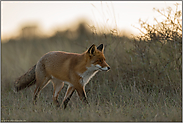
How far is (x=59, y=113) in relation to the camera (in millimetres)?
4855

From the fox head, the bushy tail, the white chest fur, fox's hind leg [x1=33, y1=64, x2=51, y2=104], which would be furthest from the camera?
the bushy tail

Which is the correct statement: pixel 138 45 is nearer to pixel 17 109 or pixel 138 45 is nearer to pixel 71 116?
pixel 71 116

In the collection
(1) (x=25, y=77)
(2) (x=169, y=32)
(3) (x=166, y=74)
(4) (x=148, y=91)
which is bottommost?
(4) (x=148, y=91)

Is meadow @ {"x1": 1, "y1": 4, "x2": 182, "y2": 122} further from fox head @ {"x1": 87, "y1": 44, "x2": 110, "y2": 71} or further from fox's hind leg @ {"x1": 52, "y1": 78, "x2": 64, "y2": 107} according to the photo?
fox head @ {"x1": 87, "y1": 44, "x2": 110, "y2": 71}

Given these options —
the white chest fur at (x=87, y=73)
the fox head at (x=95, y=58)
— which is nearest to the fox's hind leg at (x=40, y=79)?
the white chest fur at (x=87, y=73)

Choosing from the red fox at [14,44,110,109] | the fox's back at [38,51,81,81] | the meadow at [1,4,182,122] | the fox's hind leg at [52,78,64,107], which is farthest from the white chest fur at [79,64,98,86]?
the fox's hind leg at [52,78,64,107]

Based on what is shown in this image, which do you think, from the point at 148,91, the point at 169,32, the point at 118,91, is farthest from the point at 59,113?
the point at 169,32

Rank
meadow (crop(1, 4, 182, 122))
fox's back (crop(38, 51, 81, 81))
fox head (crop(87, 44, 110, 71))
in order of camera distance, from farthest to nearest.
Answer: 1. meadow (crop(1, 4, 182, 122))
2. fox's back (crop(38, 51, 81, 81))
3. fox head (crop(87, 44, 110, 71))

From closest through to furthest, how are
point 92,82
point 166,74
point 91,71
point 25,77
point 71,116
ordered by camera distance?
point 71,116 < point 91,71 < point 25,77 < point 166,74 < point 92,82

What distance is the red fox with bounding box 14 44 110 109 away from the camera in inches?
205

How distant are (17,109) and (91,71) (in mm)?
2075

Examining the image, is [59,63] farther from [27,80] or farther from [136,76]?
[136,76]

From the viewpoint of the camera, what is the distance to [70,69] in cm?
546

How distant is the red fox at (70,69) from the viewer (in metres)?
5.20
